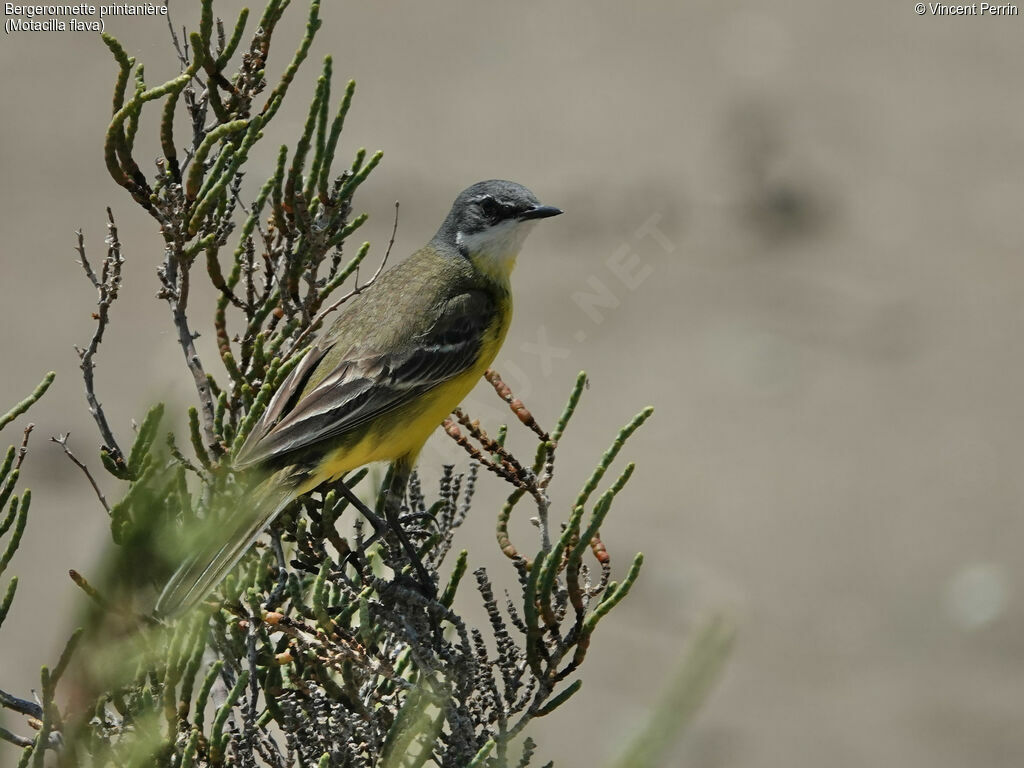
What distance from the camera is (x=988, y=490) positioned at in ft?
30.0

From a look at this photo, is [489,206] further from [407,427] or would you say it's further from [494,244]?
[407,427]

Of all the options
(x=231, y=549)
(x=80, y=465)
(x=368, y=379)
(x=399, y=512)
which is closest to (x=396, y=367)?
(x=368, y=379)

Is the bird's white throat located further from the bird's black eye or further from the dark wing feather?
the dark wing feather

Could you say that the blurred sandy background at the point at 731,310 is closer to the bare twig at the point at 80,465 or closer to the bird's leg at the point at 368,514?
the bird's leg at the point at 368,514

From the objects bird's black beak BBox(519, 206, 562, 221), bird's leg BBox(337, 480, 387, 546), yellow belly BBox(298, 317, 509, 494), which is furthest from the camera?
bird's black beak BBox(519, 206, 562, 221)

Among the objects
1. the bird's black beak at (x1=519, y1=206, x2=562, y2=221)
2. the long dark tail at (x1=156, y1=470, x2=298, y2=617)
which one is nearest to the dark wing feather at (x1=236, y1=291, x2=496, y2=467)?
the long dark tail at (x1=156, y1=470, x2=298, y2=617)

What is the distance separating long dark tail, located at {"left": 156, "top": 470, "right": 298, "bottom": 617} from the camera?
2997 millimetres

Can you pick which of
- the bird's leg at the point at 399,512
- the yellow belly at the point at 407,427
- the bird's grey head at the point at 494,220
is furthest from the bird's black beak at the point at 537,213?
the bird's leg at the point at 399,512

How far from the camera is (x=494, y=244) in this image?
546cm

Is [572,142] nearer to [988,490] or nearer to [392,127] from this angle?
[392,127]

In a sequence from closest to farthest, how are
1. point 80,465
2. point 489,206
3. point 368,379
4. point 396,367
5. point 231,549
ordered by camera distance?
point 80,465, point 231,549, point 368,379, point 396,367, point 489,206

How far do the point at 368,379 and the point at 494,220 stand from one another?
3.42 ft

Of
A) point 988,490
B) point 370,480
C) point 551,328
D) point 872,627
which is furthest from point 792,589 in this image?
point 370,480

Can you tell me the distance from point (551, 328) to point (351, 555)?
6199mm
